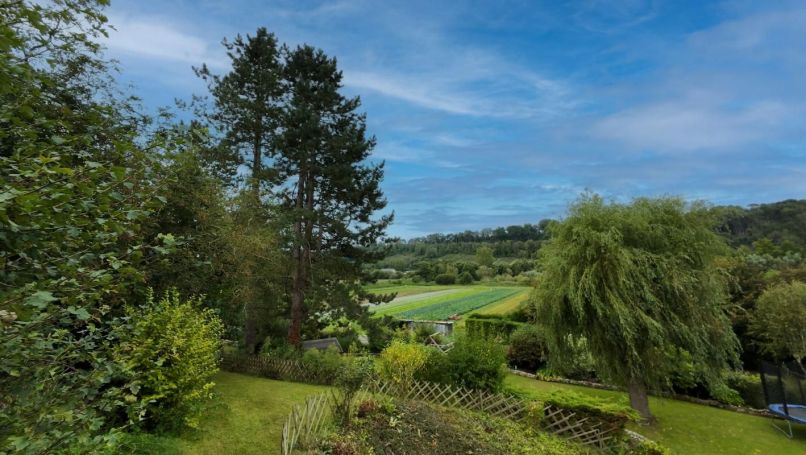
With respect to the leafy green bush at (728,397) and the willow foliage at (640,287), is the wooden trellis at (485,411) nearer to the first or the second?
the willow foliage at (640,287)

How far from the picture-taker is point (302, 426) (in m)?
8.16

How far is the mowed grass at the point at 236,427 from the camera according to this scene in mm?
7422

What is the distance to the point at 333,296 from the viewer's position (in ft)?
65.9

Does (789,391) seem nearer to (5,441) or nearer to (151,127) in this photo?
(5,441)

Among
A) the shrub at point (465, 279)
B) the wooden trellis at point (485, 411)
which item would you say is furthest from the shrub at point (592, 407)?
the shrub at point (465, 279)

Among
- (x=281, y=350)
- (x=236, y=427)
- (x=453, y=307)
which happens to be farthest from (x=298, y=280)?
(x=453, y=307)

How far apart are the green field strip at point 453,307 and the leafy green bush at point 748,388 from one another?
32.1 m

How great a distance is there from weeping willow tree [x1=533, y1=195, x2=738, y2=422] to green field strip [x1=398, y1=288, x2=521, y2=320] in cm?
3537

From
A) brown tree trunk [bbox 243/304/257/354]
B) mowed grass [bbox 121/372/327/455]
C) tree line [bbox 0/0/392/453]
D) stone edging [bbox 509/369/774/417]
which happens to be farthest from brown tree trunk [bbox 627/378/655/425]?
brown tree trunk [bbox 243/304/257/354]

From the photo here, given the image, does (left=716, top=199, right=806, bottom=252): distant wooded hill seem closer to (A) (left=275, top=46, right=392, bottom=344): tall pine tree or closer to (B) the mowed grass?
(A) (left=275, top=46, right=392, bottom=344): tall pine tree

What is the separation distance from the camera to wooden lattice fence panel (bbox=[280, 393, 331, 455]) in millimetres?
7470

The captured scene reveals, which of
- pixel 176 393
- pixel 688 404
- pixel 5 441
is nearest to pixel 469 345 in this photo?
pixel 176 393

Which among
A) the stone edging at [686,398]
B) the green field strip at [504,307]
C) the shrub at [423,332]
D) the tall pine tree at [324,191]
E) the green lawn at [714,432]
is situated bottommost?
the stone edging at [686,398]

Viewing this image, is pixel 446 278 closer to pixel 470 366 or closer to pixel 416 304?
pixel 416 304
